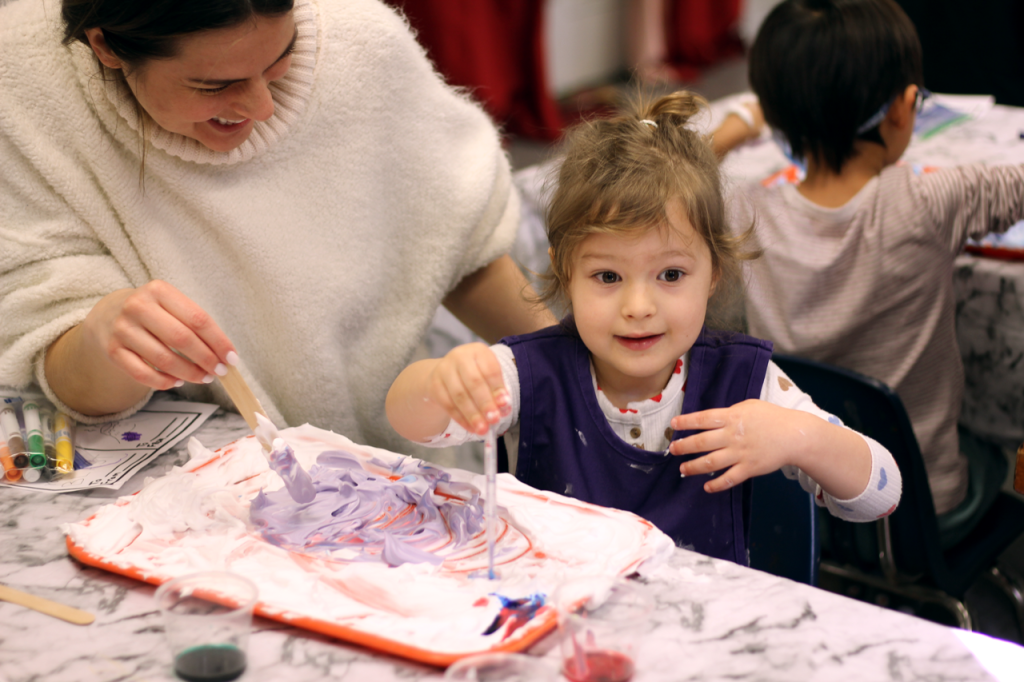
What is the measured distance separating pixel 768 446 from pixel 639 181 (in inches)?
14.1

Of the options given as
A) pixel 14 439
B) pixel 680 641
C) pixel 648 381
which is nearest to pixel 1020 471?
pixel 648 381

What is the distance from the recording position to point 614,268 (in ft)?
3.60

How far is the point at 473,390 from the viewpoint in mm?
954

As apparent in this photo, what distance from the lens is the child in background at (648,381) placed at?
101 cm

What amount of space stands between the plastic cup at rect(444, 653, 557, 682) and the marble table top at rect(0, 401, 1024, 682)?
0.06 metres

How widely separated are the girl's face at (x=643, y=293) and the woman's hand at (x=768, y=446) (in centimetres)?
13

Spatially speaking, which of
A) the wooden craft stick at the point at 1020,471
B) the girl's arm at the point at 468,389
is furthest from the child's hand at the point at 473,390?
the wooden craft stick at the point at 1020,471

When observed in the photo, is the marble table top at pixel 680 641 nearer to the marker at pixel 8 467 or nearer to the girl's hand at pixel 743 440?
the girl's hand at pixel 743 440

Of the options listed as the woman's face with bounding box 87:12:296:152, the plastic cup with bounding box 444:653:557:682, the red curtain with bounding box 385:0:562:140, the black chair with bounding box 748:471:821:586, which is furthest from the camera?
the red curtain with bounding box 385:0:562:140

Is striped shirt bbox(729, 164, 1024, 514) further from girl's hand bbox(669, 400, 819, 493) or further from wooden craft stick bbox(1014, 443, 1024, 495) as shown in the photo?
girl's hand bbox(669, 400, 819, 493)

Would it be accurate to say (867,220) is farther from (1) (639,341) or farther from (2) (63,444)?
Result: (2) (63,444)

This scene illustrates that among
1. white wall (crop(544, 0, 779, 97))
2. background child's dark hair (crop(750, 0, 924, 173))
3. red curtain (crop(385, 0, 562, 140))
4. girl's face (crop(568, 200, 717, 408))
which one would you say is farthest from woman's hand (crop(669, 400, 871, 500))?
white wall (crop(544, 0, 779, 97))

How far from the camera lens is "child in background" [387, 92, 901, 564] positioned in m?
1.01

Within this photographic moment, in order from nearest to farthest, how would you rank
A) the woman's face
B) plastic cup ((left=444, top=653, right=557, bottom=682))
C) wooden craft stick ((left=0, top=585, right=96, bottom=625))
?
plastic cup ((left=444, top=653, right=557, bottom=682)) → wooden craft stick ((left=0, top=585, right=96, bottom=625)) → the woman's face
